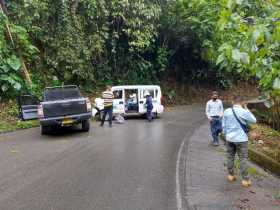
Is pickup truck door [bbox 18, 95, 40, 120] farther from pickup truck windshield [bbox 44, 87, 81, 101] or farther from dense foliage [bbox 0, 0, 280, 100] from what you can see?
pickup truck windshield [bbox 44, 87, 81, 101]

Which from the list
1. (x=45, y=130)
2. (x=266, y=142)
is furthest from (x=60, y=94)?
(x=266, y=142)

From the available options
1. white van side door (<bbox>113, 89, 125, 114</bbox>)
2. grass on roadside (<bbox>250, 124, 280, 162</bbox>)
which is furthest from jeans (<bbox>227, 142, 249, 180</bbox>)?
white van side door (<bbox>113, 89, 125, 114</bbox>)

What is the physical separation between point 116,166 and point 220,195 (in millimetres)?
3004

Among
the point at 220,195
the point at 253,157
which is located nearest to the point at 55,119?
the point at 253,157

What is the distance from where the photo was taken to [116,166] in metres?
9.44

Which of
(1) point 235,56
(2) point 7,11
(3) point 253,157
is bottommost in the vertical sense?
(3) point 253,157

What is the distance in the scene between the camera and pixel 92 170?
9086 millimetres

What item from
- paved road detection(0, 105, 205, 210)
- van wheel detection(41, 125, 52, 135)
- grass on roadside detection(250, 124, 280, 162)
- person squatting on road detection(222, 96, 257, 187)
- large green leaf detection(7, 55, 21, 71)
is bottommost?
grass on roadside detection(250, 124, 280, 162)

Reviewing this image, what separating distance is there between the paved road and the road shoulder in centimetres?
31

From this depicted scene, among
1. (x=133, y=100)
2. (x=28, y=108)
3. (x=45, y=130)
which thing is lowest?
(x=45, y=130)

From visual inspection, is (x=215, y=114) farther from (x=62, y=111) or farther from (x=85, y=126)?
(x=62, y=111)

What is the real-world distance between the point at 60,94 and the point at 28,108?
7.54 feet

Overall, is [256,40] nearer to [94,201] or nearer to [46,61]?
[94,201]

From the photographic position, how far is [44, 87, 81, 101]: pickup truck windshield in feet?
51.4
